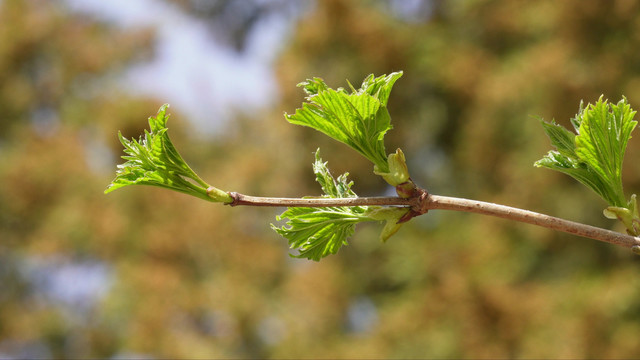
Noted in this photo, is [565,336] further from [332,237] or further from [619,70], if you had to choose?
[332,237]

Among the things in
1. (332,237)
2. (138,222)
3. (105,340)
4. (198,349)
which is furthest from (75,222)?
(332,237)

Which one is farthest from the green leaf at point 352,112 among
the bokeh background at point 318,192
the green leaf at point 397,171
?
the bokeh background at point 318,192

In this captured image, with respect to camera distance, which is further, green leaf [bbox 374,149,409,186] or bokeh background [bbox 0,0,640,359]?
bokeh background [bbox 0,0,640,359]

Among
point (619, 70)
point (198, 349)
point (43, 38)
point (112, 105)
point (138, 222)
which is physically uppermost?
point (43, 38)

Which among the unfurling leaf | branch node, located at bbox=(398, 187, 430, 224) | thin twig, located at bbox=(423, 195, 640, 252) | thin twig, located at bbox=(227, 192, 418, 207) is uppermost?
the unfurling leaf

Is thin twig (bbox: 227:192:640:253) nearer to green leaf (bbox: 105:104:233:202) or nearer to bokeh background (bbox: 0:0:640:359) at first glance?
green leaf (bbox: 105:104:233:202)

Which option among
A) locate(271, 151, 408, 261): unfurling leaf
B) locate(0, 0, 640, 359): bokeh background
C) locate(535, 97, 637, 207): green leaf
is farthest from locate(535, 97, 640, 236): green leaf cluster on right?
locate(0, 0, 640, 359): bokeh background

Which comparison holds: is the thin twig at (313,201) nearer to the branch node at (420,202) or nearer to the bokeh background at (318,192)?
the branch node at (420,202)

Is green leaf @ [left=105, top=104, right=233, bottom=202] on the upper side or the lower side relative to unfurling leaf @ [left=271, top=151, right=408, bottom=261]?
upper
